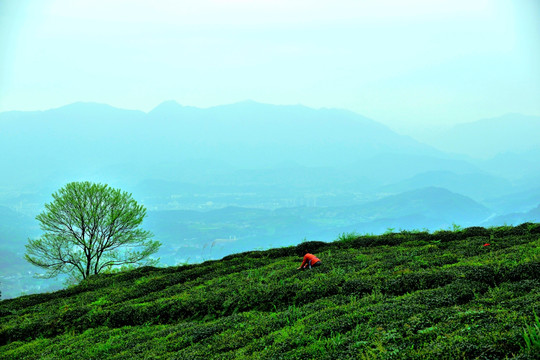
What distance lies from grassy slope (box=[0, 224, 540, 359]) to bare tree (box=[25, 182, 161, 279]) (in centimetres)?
1746

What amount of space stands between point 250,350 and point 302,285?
15.1 feet

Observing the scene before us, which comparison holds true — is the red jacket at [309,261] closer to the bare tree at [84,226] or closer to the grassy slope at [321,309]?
the grassy slope at [321,309]

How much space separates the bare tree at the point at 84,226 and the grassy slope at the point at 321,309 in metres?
17.5

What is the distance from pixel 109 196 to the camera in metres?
38.0

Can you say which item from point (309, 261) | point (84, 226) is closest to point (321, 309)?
point (309, 261)

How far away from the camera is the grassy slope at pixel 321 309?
7.07m

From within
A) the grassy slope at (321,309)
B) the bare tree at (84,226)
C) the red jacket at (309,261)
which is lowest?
the grassy slope at (321,309)

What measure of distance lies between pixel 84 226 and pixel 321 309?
111 ft

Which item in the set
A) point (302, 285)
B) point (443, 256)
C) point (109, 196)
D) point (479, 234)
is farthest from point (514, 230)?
point (109, 196)

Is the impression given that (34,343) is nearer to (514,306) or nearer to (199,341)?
(199,341)

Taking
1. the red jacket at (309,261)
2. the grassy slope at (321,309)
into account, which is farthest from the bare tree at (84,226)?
A: the red jacket at (309,261)

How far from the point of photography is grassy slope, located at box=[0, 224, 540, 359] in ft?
23.2

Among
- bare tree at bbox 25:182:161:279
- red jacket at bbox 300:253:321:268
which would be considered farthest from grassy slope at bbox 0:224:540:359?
bare tree at bbox 25:182:161:279

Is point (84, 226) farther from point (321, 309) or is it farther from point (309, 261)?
point (321, 309)
